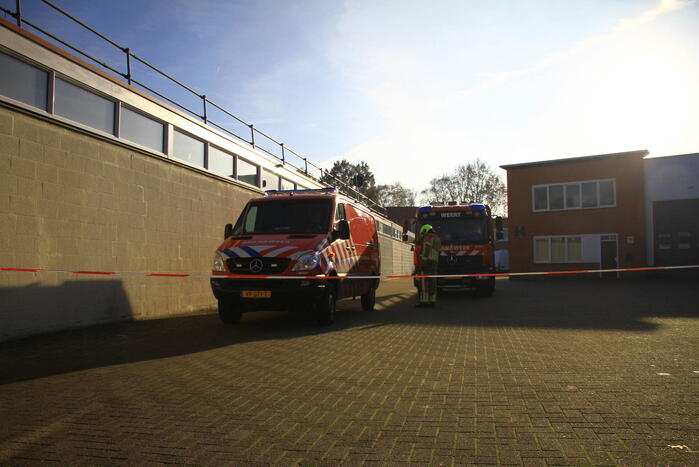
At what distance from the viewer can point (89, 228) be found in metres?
8.97

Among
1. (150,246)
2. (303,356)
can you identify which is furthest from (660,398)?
(150,246)

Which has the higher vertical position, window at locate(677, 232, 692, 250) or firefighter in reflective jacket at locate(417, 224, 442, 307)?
window at locate(677, 232, 692, 250)

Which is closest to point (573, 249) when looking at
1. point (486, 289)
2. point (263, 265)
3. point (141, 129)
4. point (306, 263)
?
point (486, 289)

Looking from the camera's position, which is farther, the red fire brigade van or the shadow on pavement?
the red fire brigade van

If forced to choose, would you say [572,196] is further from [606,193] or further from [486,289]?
[486,289]

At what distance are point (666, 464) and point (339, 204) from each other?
8.05m

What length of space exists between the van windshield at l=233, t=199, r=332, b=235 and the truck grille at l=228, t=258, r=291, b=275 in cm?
96

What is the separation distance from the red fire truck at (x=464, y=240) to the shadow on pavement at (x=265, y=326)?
1528 mm

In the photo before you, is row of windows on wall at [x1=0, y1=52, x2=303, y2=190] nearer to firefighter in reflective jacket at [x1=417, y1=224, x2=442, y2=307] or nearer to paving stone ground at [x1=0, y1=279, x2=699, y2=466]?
paving stone ground at [x1=0, y1=279, x2=699, y2=466]

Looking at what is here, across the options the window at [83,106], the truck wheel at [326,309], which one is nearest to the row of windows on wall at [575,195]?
the truck wheel at [326,309]

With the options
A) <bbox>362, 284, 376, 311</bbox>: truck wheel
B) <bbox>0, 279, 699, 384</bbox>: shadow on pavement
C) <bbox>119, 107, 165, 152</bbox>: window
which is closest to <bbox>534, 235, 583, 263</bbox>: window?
<bbox>0, 279, 699, 384</bbox>: shadow on pavement

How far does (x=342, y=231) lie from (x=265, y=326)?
2.30 metres

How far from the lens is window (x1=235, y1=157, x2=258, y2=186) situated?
615 inches

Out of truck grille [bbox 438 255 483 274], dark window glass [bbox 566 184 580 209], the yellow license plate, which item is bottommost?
the yellow license plate
